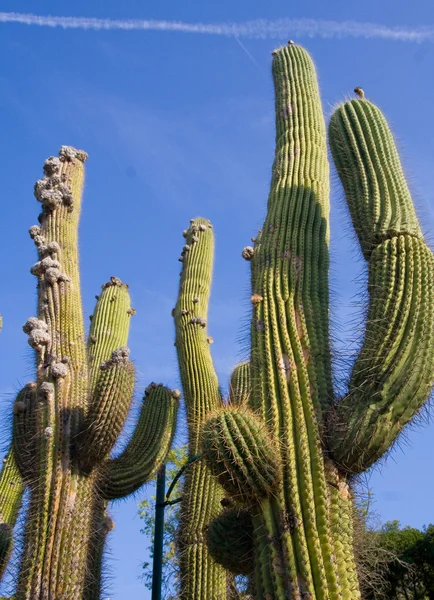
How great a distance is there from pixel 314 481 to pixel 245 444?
450 mm

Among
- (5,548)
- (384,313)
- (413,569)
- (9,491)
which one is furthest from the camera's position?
(413,569)

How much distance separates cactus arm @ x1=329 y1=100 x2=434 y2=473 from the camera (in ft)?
12.6

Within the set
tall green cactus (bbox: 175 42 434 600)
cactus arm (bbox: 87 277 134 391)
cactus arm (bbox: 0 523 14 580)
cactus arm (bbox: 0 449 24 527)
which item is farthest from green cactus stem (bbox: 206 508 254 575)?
cactus arm (bbox: 0 449 24 527)

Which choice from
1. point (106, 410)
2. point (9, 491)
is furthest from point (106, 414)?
point (9, 491)

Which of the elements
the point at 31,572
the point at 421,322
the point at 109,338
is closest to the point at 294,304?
the point at 421,322

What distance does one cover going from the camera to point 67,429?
5676mm

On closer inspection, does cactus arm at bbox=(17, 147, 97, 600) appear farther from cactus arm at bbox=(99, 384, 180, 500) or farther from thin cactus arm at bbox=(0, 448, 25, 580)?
thin cactus arm at bbox=(0, 448, 25, 580)

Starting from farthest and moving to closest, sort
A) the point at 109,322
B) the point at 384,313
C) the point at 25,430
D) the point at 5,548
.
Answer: the point at 109,322 → the point at 5,548 → the point at 25,430 → the point at 384,313

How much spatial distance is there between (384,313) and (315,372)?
581 millimetres

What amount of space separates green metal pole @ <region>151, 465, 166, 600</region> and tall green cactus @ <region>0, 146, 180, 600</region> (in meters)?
0.29

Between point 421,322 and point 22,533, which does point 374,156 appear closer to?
point 421,322

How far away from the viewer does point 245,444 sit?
151 inches

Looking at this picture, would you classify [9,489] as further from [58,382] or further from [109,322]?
[58,382]

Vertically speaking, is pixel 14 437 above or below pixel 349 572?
above
